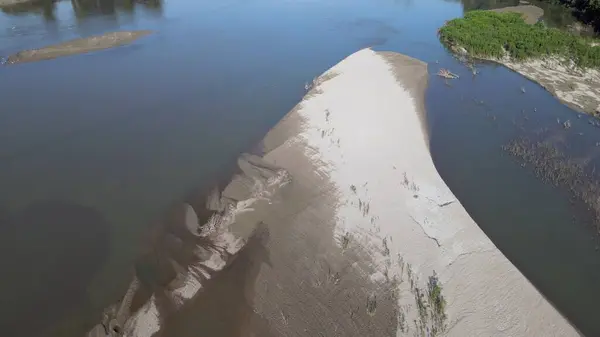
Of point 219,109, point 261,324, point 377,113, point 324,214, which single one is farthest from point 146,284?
point 377,113

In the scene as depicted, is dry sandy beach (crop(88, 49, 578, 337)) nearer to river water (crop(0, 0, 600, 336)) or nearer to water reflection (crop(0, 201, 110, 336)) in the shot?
river water (crop(0, 0, 600, 336))

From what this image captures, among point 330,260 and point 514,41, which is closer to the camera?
point 330,260

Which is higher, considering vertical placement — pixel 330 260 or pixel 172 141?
pixel 172 141

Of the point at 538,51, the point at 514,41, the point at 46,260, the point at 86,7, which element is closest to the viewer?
the point at 46,260

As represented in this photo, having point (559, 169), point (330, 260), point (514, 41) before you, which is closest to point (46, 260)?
point (330, 260)

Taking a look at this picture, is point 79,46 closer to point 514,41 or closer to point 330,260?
point 330,260

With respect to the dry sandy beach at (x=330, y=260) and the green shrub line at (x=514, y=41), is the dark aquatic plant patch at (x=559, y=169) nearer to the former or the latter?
the dry sandy beach at (x=330, y=260)

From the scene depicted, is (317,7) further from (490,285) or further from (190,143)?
(490,285)
